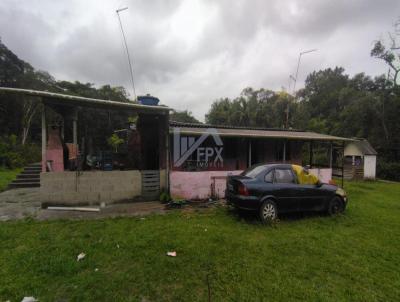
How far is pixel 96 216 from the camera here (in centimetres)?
555

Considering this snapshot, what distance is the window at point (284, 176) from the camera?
5.34 m

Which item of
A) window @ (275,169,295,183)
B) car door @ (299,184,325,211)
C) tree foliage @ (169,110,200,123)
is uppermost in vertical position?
tree foliage @ (169,110,200,123)

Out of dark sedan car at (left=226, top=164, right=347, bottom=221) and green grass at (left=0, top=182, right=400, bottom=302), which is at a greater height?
dark sedan car at (left=226, top=164, right=347, bottom=221)

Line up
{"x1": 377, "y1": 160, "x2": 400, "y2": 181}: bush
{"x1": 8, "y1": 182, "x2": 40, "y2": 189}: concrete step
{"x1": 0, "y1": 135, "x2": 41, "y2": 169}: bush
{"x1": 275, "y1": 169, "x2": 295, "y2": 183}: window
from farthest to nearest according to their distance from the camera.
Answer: {"x1": 377, "y1": 160, "x2": 400, "y2": 181}: bush < {"x1": 0, "y1": 135, "x2": 41, "y2": 169}: bush < {"x1": 8, "y1": 182, "x2": 40, "y2": 189}: concrete step < {"x1": 275, "y1": 169, "x2": 295, "y2": 183}: window

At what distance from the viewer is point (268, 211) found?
16.8 feet

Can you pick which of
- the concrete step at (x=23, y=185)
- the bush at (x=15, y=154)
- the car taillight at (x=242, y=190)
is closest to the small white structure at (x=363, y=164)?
the car taillight at (x=242, y=190)

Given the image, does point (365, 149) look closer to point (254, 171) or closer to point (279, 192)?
point (279, 192)

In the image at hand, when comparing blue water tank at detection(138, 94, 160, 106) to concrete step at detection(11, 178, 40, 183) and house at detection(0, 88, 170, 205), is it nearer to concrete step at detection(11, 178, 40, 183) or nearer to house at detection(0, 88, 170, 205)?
house at detection(0, 88, 170, 205)

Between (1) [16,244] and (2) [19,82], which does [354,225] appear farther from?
(2) [19,82]

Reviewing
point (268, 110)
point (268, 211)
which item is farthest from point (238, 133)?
point (268, 110)

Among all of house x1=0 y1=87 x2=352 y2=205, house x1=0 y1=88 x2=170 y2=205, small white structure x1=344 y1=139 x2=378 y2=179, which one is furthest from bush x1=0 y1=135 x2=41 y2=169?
small white structure x1=344 y1=139 x2=378 y2=179

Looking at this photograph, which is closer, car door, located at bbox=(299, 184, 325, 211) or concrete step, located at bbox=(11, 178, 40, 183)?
car door, located at bbox=(299, 184, 325, 211)

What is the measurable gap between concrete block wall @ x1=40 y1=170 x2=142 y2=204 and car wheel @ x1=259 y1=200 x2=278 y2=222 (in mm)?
4085

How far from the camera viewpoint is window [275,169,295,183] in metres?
5.34
